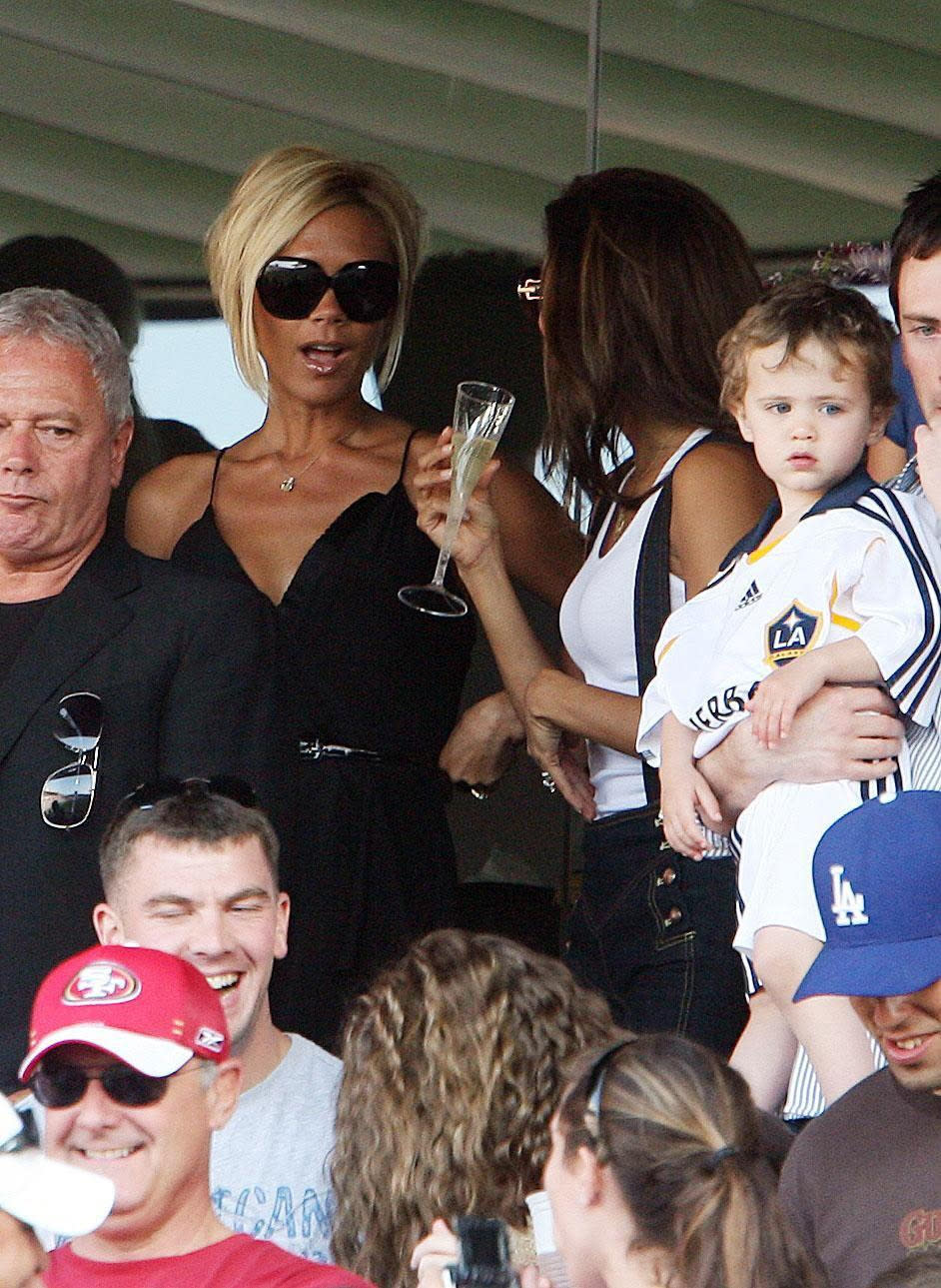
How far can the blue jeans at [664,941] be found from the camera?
4.03 meters

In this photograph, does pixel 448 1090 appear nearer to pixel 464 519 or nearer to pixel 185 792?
pixel 185 792

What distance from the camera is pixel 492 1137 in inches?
131

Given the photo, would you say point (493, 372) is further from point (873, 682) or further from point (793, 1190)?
point (793, 1190)

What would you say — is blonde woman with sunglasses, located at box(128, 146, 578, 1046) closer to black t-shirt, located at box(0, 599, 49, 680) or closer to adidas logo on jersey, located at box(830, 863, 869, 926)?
black t-shirt, located at box(0, 599, 49, 680)

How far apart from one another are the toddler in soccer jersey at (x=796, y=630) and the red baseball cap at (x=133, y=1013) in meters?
0.94

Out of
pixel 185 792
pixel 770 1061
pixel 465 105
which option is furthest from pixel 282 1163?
pixel 465 105

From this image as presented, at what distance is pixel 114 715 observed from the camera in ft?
13.1

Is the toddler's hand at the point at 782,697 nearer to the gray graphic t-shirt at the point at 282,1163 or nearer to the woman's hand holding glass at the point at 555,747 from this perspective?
the woman's hand holding glass at the point at 555,747

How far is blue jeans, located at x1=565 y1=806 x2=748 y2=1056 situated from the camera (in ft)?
13.2

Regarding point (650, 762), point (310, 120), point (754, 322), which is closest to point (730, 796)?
point (650, 762)

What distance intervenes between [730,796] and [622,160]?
76.3 inches

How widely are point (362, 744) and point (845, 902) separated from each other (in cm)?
146

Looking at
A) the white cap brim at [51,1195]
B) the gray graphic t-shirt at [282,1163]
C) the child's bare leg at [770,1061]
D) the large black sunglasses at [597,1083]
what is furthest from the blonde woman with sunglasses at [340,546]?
the white cap brim at [51,1195]

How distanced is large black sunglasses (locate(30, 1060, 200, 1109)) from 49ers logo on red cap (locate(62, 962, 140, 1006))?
0.08m
